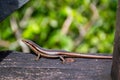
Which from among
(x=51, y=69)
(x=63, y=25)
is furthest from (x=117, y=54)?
(x=63, y=25)

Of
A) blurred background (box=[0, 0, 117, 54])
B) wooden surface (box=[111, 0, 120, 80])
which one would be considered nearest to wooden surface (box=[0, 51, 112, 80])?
wooden surface (box=[111, 0, 120, 80])

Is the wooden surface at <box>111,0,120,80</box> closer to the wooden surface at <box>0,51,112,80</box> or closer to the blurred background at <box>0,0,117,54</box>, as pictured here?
the wooden surface at <box>0,51,112,80</box>

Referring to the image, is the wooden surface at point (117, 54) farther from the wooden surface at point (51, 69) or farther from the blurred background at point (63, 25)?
the blurred background at point (63, 25)

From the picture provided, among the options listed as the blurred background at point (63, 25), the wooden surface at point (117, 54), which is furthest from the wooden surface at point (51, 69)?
the blurred background at point (63, 25)

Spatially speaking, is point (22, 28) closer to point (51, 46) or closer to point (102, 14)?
point (51, 46)

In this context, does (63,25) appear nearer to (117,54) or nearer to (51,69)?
(51,69)

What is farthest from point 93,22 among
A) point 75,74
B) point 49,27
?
point 75,74
